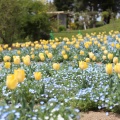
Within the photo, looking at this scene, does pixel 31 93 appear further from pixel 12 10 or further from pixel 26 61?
pixel 12 10

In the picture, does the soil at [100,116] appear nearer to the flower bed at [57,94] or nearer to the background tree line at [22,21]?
the flower bed at [57,94]

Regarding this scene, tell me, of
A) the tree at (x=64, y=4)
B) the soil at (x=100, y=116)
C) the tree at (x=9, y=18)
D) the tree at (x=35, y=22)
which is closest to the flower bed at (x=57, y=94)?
the soil at (x=100, y=116)

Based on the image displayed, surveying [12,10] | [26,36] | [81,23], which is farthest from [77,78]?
[81,23]

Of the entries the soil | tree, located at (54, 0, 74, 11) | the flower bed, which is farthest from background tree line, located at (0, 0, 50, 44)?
tree, located at (54, 0, 74, 11)

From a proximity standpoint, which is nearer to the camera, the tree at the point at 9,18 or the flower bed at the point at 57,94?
the flower bed at the point at 57,94

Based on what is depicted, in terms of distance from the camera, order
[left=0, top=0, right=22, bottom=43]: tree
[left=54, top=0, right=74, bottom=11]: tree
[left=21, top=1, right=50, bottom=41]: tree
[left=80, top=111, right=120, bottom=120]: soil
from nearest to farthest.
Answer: [left=80, top=111, right=120, bottom=120]: soil
[left=0, top=0, right=22, bottom=43]: tree
[left=21, top=1, right=50, bottom=41]: tree
[left=54, top=0, right=74, bottom=11]: tree

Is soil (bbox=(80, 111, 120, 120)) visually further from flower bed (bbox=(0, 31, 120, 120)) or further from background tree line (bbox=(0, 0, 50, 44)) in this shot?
background tree line (bbox=(0, 0, 50, 44))

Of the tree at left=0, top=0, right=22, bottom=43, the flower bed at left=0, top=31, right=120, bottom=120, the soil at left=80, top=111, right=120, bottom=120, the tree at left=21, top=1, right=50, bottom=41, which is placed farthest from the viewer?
the tree at left=21, top=1, right=50, bottom=41

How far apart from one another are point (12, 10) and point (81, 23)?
2270 centimetres

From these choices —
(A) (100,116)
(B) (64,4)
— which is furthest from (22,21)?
(B) (64,4)

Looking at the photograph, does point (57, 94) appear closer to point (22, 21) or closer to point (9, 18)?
point (9, 18)

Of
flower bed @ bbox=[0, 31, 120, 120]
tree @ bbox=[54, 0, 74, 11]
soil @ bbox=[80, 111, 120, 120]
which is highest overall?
flower bed @ bbox=[0, 31, 120, 120]

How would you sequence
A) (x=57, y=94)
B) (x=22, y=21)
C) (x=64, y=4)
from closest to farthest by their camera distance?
(x=57, y=94)
(x=22, y=21)
(x=64, y=4)

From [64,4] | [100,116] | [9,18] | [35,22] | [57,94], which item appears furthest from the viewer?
[64,4]
